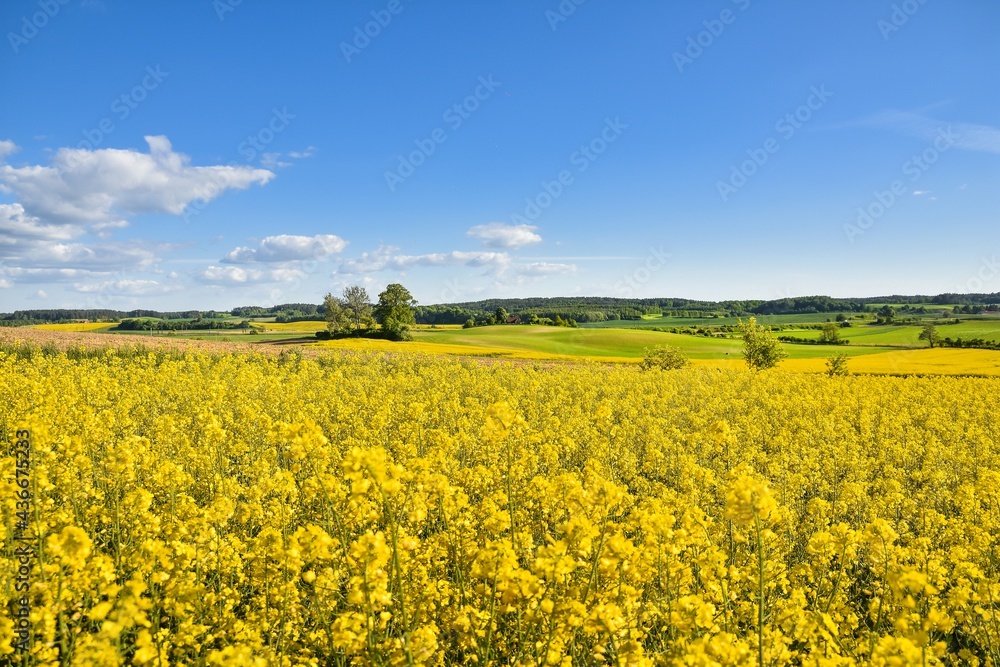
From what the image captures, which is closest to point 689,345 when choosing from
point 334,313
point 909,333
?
point 909,333

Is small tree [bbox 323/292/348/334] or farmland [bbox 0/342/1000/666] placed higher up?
small tree [bbox 323/292/348/334]

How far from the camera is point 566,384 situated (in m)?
19.1

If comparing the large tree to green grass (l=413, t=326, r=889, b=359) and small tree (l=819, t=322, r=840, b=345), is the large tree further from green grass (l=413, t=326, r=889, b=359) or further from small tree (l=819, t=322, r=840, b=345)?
small tree (l=819, t=322, r=840, b=345)

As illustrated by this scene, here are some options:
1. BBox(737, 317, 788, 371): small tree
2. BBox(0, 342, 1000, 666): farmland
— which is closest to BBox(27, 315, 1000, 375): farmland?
BBox(737, 317, 788, 371): small tree

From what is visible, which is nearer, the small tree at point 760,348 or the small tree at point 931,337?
the small tree at point 760,348

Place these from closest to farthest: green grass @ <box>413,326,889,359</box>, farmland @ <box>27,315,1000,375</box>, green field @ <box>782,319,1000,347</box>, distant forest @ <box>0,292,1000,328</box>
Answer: farmland @ <box>27,315,1000,375</box>
green field @ <box>782,319,1000,347</box>
green grass @ <box>413,326,889,359</box>
distant forest @ <box>0,292,1000,328</box>

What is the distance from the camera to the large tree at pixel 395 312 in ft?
204

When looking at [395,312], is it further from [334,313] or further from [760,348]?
[760,348]

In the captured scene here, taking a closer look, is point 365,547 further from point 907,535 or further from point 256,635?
point 907,535

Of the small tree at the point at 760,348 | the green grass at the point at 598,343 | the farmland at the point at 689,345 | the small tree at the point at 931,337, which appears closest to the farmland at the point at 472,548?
the small tree at the point at 760,348

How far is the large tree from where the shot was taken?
6203 cm

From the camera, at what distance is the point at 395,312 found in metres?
64.7

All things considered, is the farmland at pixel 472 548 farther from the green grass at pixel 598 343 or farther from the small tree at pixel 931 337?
the small tree at pixel 931 337

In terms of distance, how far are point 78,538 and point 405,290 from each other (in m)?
67.6
